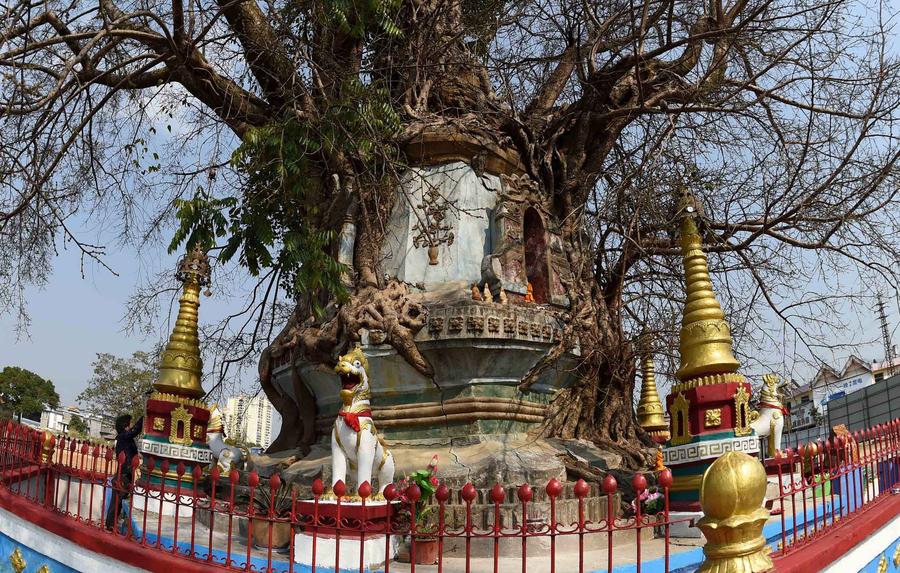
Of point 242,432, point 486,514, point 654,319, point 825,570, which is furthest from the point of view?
point 242,432

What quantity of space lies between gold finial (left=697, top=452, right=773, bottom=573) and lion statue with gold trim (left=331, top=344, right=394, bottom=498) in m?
3.63

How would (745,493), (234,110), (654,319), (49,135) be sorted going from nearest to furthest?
1. (745,493)
2. (49,135)
3. (234,110)
4. (654,319)

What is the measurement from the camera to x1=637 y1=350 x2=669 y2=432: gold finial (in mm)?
14148

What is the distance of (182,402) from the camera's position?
9844 millimetres

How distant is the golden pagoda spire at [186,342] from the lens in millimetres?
10016

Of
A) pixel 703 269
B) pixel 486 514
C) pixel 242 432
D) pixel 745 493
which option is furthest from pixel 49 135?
pixel 242 432

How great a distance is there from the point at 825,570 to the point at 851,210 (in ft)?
22.0

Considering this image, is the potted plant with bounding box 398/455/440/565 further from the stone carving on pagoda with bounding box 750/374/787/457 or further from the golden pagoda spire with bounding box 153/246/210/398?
the golden pagoda spire with bounding box 153/246/210/398

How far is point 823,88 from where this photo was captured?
10203 mm

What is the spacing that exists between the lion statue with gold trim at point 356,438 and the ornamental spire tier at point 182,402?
3062 mm

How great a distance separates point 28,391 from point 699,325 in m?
49.8

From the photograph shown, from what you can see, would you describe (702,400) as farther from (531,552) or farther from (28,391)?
(28,391)

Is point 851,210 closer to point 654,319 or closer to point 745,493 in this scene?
point 654,319

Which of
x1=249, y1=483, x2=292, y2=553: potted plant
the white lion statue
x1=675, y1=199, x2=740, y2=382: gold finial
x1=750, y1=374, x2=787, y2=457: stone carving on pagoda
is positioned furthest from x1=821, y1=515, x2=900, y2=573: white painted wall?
the white lion statue
